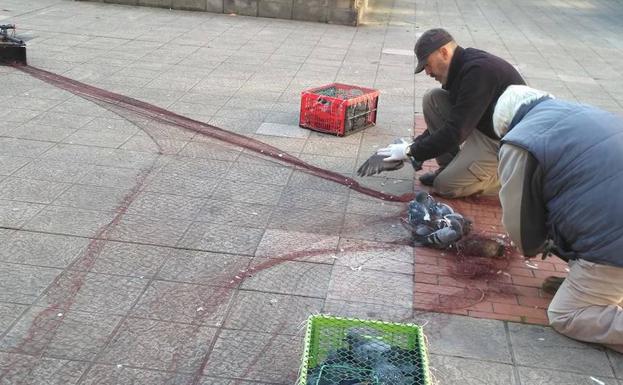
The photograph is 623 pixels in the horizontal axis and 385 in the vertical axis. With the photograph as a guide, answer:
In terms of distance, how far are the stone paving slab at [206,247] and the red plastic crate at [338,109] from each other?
0.41ft

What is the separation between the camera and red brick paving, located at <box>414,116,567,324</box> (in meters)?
3.71

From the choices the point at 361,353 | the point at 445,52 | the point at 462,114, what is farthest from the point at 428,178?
the point at 361,353

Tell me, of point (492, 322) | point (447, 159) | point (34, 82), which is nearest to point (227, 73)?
point (34, 82)

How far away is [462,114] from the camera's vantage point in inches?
185

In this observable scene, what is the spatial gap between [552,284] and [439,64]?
1.81m

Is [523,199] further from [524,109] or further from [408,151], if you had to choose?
[408,151]

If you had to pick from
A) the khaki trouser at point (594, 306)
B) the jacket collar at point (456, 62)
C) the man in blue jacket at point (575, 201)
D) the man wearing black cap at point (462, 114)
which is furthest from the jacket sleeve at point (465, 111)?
the khaki trouser at point (594, 306)

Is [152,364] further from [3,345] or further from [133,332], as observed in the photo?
[3,345]

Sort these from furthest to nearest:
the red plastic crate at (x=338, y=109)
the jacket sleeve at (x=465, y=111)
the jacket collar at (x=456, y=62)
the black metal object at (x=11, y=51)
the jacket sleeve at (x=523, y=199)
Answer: the black metal object at (x=11, y=51) < the red plastic crate at (x=338, y=109) < the jacket collar at (x=456, y=62) < the jacket sleeve at (x=465, y=111) < the jacket sleeve at (x=523, y=199)

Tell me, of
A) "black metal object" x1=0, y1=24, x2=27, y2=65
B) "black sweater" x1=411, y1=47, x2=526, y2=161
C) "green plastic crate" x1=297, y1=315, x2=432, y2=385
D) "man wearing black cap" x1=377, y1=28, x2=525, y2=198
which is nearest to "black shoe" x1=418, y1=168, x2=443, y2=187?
"man wearing black cap" x1=377, y1=28, x2=525, y2=198

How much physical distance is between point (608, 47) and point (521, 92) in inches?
400

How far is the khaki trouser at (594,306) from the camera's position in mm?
3355

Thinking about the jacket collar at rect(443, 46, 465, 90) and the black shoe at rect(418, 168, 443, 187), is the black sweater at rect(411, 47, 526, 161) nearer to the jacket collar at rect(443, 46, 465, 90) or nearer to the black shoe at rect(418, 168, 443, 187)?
the jacket collar at rect(443, 46, 465, 90)

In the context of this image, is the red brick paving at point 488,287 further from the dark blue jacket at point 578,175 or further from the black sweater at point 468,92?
the black sweater at point 468,92
